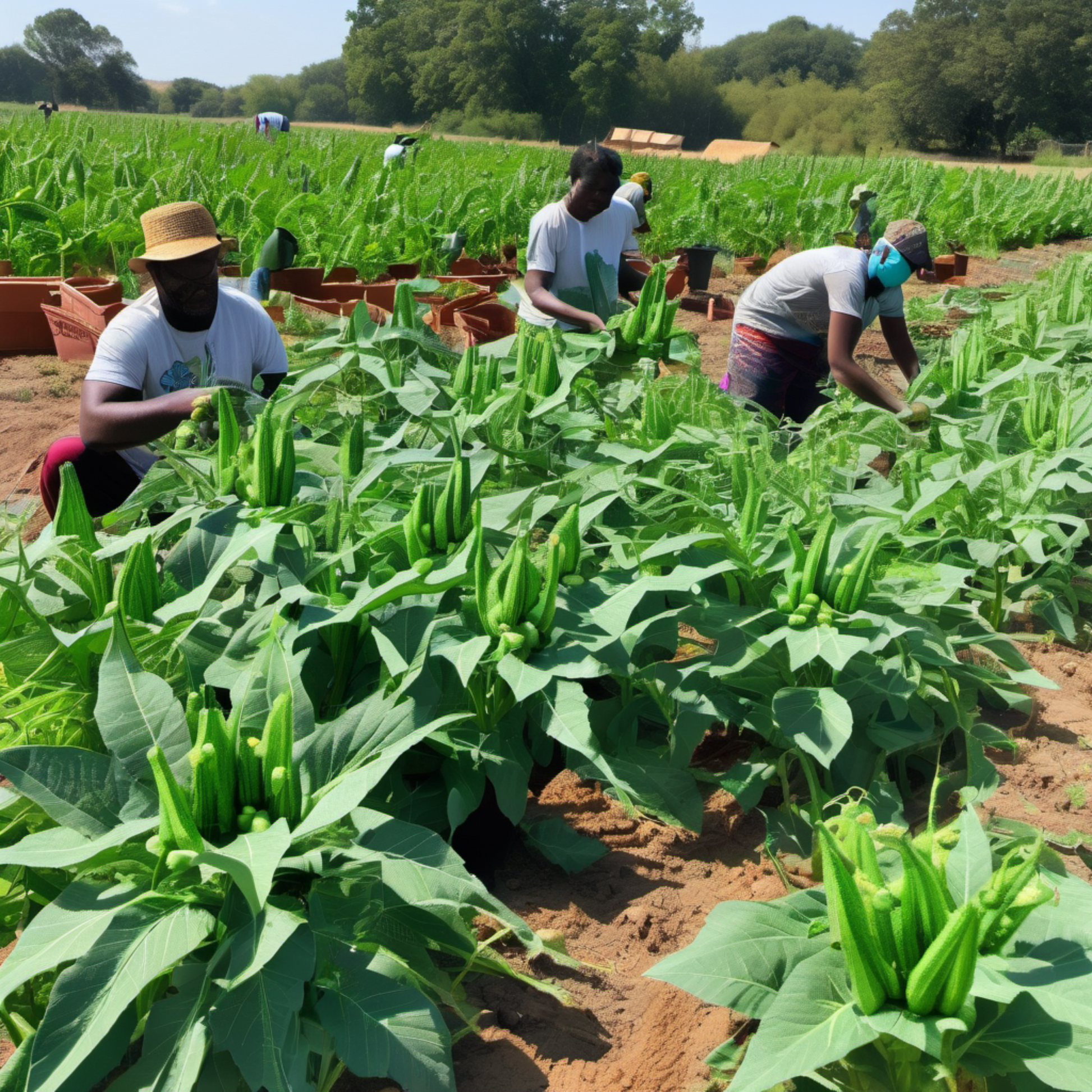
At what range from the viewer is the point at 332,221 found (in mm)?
7359

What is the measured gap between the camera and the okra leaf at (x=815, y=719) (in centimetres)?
181

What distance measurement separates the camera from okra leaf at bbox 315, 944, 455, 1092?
128 cm

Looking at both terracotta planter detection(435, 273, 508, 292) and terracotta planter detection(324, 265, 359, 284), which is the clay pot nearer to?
terracotta planter detection(324, 265, 359, 284)

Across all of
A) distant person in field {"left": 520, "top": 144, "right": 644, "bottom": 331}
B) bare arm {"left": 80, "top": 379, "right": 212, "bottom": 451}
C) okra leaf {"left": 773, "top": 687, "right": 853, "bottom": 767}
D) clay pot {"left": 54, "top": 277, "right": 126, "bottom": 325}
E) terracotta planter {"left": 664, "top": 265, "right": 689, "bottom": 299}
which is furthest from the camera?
terracotta planter {"left": 664, "top": 265, "right": 689, "bottom": 299}

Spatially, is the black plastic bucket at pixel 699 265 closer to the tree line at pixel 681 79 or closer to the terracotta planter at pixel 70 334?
the terracotta planter at pixel 70 334

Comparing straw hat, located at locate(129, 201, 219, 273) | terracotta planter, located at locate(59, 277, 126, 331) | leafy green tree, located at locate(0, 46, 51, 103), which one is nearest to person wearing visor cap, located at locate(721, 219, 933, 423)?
straw hat, located at locate(129, 201, 219, 273)

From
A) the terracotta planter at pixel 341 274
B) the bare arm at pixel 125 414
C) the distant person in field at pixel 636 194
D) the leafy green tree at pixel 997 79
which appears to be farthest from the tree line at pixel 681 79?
the bare arm at pixel 125 414

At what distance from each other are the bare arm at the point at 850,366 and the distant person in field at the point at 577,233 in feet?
2.78

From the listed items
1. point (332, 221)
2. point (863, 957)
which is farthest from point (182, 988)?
point (332, 221)

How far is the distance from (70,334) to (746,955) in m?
5.36

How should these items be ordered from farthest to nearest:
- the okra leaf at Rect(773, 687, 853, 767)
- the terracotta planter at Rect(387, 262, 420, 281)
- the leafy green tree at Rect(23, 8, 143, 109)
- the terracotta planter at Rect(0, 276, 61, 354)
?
the leafy green tree at Rect(23, 8, 143, 109)
the terracotta planter at Rect(387, 262, 420, 281)
the terracotta planter at Rect(0, 276, 61, 354)
the okra leaf at Rect(773, 687, 853, 767)

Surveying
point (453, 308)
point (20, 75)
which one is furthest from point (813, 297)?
point (20, 75)

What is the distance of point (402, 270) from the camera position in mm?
7230

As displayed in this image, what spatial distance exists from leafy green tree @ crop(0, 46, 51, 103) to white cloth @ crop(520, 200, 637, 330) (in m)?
114
